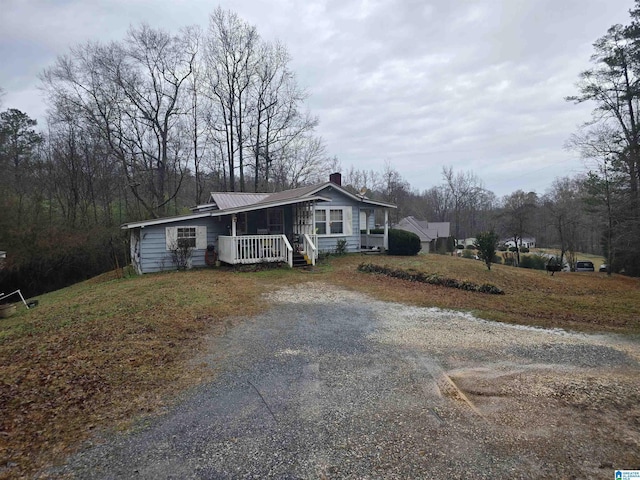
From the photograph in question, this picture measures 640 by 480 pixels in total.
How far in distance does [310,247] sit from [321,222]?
2.55m

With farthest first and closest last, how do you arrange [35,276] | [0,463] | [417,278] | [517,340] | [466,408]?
1. [35,276]
2. [417,278]
3. [517,340]
4. [466,408]
5. [0,463]

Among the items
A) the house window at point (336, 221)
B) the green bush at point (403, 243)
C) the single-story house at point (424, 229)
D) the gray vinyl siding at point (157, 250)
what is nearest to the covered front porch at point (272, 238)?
the gray vinyl siding at point (157, 250)

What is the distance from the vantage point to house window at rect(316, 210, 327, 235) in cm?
1692

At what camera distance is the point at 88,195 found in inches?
859

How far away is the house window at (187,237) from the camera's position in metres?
14.4

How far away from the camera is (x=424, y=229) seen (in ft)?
132

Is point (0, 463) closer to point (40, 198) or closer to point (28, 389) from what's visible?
point (28, 389)

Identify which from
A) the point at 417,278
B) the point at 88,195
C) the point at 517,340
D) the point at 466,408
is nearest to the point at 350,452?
the point at 466,408

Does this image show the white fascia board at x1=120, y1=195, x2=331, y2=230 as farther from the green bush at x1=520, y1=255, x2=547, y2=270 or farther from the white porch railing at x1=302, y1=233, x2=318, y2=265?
the green bush at x1=520, y1=255, x2=547, y2=270

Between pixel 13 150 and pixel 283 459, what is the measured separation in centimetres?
2803

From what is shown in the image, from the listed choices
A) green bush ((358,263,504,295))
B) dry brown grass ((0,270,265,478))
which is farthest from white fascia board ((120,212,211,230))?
green bush ((358,263,504,295))

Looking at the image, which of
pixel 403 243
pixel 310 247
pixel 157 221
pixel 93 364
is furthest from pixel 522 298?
pixel 157 221

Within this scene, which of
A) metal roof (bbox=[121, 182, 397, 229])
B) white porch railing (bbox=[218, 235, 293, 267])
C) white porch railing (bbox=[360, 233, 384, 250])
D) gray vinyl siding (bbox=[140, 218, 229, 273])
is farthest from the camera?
white porch railing (bbox=[360, 233, 384, 250])

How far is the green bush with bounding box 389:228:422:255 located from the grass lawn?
478 cm
